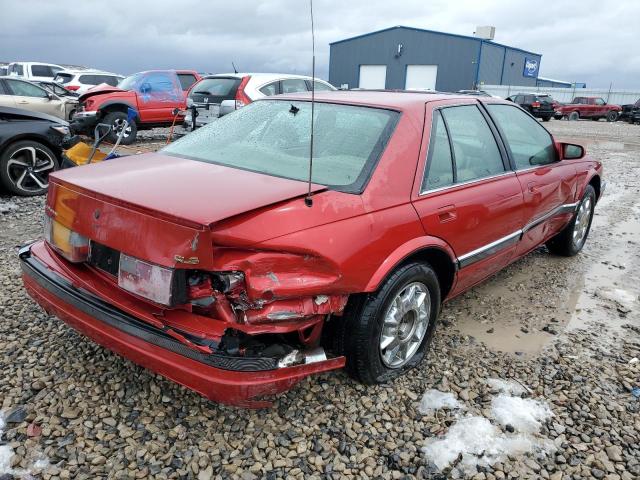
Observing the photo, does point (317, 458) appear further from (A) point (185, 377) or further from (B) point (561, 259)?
(B) point (561, 259)

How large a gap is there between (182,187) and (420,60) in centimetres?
3856

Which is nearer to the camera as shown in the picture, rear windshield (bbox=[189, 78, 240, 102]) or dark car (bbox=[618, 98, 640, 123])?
rear windshield (bbox=[189, 78, 240, 102])

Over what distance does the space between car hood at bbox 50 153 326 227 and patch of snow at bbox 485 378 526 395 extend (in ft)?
5.05

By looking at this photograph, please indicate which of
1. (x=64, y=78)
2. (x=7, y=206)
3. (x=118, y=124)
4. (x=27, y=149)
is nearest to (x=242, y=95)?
(x=118, y=124)

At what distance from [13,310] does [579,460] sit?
3505 mm

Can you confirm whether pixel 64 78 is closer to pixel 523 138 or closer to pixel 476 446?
pixel 523 138

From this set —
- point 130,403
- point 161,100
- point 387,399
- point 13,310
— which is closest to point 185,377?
point 130,403

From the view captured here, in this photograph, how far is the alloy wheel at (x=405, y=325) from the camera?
261 cm

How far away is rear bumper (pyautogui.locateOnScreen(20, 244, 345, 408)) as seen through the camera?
1.99 m

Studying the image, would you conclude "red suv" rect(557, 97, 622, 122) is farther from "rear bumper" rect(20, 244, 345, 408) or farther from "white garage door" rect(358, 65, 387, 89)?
"rear bumper" rect(20, 244, 345, 408)

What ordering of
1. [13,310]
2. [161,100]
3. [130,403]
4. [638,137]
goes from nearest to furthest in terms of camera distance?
1. [130,403]
2. [13,310]
3. [161,100]
4. [638,137]

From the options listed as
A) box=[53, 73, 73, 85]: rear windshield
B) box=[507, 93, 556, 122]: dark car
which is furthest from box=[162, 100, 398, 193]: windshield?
box=[507, 93, 556, 122]: dark car

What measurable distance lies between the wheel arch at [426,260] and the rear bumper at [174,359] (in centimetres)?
45

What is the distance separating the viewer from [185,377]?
204 centimetres
